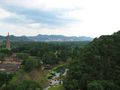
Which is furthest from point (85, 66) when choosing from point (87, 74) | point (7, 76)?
point (7, 76)

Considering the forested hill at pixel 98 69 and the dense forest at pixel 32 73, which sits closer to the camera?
the dense forest at pixel 32 73

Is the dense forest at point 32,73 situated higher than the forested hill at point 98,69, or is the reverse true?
the forested hill at point 98,69

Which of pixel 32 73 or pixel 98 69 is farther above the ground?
pixel 98 69

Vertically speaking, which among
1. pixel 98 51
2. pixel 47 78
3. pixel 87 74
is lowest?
pixel 47 78

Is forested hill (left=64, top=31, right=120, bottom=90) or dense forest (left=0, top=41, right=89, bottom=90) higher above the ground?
forested hill (left=64, top=31, right=120, bottom=90)

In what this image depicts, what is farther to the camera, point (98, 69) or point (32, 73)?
point (32, 73)

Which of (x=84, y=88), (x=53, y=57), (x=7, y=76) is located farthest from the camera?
(x=53, y=57)

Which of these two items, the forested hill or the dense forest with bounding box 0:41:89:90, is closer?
the dense forest with bounding box 0:41:89:90

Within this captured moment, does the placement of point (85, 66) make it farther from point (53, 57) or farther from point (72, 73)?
point (53, 57)
